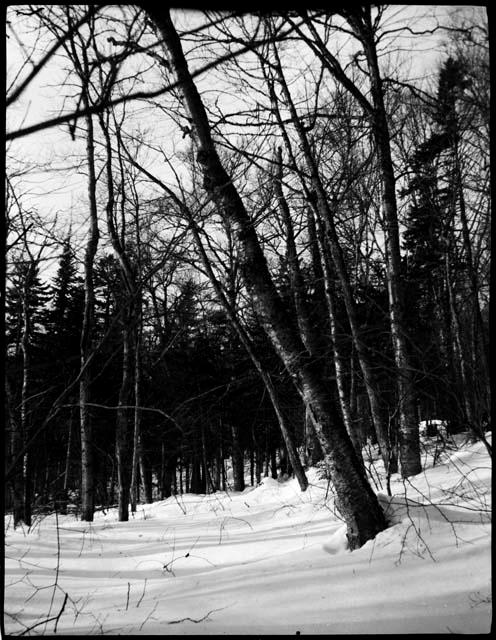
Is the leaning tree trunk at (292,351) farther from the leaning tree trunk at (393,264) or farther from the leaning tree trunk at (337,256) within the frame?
the leaning tree trunk at (393,264)

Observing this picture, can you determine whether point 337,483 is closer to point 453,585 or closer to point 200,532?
point 453,585

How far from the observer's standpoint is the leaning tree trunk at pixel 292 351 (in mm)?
2709

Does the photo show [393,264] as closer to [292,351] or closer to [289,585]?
[292,351]

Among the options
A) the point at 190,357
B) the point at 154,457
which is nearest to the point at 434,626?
the point at 190,357

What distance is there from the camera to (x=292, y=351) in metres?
2.98

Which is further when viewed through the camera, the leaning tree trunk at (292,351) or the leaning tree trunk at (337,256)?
the leaning tree trunk at (337,256)

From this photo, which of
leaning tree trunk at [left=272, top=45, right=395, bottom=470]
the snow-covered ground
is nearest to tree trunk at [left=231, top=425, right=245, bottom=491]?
leaning tree trunk at [left=272, top=45, right=395, bottom=470]

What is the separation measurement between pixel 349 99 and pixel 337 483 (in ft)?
16.4

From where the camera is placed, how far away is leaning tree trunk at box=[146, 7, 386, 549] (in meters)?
2.71

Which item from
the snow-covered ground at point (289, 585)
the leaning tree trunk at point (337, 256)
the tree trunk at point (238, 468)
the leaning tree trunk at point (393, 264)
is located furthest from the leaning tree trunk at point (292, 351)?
the tree trunk at point (238, 468)

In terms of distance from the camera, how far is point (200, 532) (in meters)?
4.99

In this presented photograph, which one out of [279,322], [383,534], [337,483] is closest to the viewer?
[383,534]

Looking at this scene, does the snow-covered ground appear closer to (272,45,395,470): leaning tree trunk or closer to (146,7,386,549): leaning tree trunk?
(146,7,386,549): leaning tree trunk

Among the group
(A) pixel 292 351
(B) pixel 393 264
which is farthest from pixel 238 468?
(A) pixel 292 351
